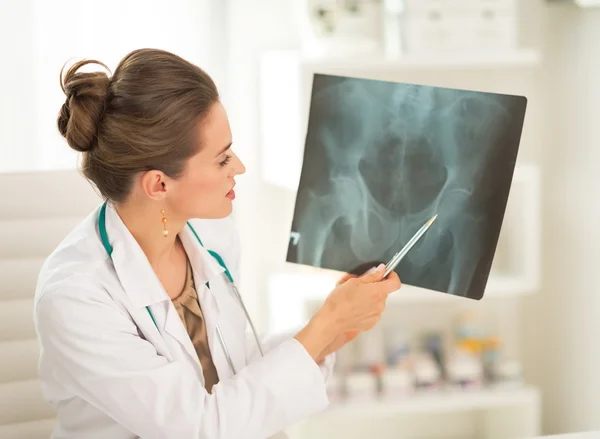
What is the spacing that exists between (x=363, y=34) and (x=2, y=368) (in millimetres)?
1290

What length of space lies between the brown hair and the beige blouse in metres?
0.25

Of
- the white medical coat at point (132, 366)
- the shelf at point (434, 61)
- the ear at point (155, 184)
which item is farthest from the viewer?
the shelf at point (434, 61)

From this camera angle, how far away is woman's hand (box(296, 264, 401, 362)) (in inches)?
52.1

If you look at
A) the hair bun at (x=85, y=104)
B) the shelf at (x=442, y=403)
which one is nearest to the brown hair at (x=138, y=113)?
the hair bun at (x=85, y=104)

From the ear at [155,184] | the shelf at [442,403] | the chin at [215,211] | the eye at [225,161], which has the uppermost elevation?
the eye at [225,161]

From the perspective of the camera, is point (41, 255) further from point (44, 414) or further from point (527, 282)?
point (527, 282)

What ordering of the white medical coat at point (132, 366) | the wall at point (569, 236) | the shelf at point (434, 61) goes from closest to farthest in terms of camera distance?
the white medical coat at point (132, 366)
the shelf at point (434, 61)
the wall at point (569, 236)

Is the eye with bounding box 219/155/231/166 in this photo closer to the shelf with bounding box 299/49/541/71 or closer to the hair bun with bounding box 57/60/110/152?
the hair bun with bounding box 57/60/110/152

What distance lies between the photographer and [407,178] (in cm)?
138

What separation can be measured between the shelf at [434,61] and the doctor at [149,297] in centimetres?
92

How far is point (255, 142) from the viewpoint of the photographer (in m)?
2.53

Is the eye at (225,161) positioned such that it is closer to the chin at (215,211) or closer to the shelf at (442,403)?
the chin at (215,211)

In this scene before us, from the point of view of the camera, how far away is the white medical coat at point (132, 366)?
124 cm

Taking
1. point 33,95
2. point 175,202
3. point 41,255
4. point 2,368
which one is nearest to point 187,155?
point 175,202
